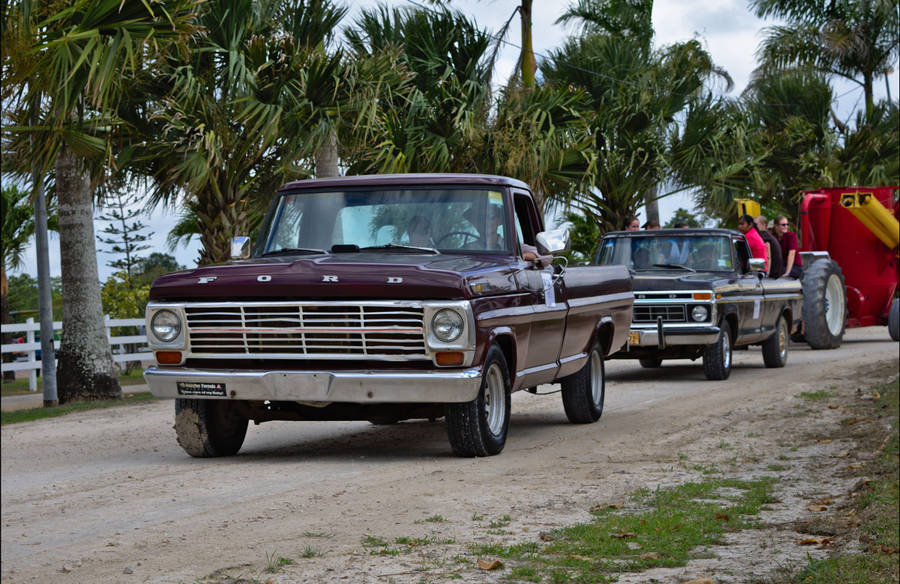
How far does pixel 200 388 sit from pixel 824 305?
1443 centimetres

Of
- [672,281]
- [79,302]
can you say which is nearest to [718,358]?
[672,281]

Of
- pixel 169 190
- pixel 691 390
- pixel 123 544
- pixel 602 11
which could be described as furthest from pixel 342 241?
pixel 602 11

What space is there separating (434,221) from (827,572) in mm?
4721

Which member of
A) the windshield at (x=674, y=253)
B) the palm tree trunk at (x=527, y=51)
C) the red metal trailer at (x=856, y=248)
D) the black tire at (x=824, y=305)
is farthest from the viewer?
the palm tree trunk at (x=527, y=51)

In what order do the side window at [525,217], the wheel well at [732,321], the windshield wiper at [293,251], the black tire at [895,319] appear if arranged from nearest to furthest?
the windshield wiper at [293,251] < the side window at [525,217] < the wheel well at [732,321] < the black tire at [895,319]

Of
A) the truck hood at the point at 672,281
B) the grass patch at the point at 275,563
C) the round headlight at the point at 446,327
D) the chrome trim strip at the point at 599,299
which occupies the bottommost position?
the grass patch at the point at 275,563

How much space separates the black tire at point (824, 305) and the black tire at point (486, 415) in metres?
12.5

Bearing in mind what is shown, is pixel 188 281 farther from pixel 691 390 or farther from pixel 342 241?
pixel 691 390

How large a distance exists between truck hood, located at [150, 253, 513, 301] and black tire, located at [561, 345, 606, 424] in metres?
2.62

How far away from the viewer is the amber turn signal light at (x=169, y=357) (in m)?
8.51

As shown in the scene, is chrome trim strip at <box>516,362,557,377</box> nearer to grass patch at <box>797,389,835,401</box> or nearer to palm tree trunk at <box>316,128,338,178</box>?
grass patch at <box>797,389,835,401</box>

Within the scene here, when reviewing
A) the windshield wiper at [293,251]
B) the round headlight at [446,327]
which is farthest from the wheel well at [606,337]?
the round headlight at [446,327]

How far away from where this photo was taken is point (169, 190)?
16828mm

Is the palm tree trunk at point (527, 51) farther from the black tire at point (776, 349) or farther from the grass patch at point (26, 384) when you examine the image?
the grass patch at point (26, 384)
